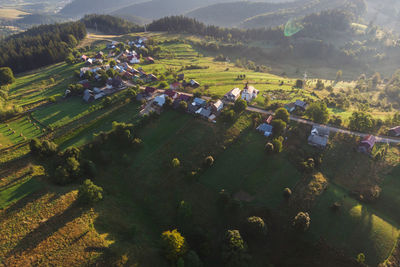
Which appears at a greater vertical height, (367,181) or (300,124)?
(300,124)

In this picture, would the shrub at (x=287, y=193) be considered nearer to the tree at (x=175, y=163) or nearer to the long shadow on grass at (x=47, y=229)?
the tree at (x=175, y=163)

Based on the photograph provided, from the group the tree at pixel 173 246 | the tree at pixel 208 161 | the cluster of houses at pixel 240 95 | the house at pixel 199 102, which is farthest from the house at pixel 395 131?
the tree at pixel 173 246

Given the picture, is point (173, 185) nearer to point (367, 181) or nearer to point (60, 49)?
point (367, 181)

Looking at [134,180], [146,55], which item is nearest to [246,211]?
[134,180]

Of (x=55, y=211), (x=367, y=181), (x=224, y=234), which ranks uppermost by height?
(x=55, y=211)

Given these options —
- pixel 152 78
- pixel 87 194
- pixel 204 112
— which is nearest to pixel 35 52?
pixel 152 78

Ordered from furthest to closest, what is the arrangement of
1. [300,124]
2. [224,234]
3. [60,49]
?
[60,49] < [300,124] < [224,234]

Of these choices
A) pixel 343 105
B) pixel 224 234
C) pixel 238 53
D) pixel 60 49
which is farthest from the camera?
pixel 238 53
